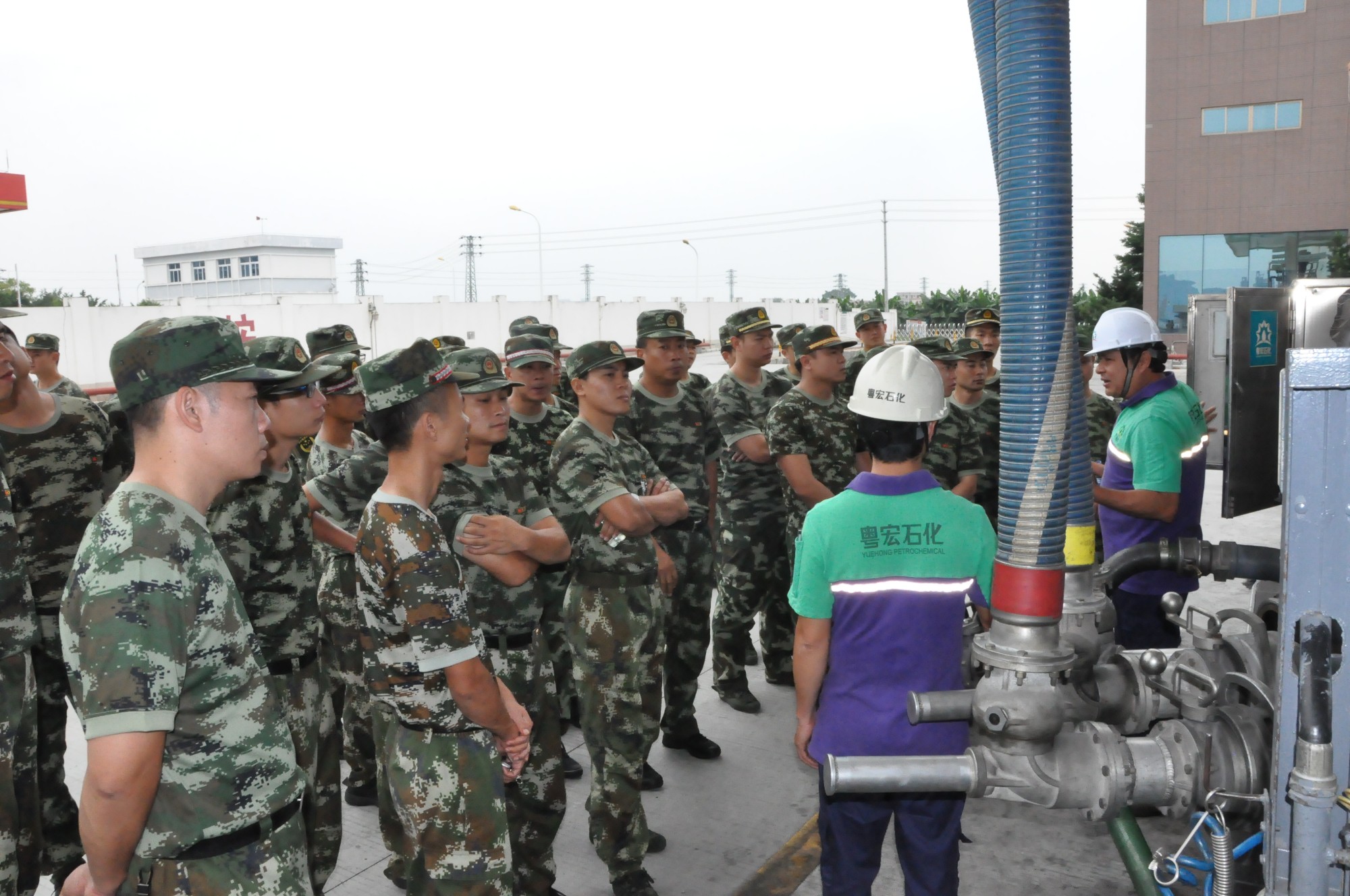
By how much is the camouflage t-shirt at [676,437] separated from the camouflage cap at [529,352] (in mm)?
538

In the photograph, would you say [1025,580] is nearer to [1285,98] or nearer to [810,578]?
[810,578]

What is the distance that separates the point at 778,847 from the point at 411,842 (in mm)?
1729

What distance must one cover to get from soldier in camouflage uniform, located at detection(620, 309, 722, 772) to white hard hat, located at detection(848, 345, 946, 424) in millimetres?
2215

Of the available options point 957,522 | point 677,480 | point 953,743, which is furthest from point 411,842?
point 677,480

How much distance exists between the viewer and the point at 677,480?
5027 mm

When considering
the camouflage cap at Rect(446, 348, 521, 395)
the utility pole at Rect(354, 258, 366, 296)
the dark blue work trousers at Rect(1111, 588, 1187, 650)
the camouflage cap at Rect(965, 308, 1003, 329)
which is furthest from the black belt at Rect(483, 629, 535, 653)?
the utility pole at Rect(354, 258, 366, 296)

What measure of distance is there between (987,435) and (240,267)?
76337mm

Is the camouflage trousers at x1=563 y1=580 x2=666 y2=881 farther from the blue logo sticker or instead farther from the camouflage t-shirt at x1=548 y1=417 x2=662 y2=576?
the blue logo sticker

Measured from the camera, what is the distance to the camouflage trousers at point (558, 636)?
180 inches

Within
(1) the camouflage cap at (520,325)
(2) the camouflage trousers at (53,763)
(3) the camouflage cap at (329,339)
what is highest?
(1) the camouflage cap at (520,325)

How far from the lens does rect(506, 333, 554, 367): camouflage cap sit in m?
4.66

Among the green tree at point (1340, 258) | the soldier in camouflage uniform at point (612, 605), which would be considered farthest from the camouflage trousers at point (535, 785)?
the green tree at point (1340, 258)

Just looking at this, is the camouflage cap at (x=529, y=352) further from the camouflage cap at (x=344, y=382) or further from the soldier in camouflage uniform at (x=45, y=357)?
the soldier in camouflage uniform at (x=45, y=357)

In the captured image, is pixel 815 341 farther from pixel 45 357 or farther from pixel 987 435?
pixel 45 357
